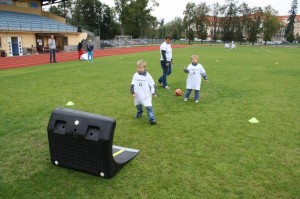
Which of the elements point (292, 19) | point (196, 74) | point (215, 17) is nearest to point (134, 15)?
point (215, 17)

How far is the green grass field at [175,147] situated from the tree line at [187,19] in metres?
59.0

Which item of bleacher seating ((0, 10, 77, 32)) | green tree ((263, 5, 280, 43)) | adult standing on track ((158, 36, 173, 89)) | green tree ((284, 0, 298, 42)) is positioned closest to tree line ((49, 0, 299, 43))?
green tree ((263, 5, 280, 43))

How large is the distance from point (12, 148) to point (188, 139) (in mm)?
3367

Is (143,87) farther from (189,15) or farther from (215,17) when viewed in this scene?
(215,17)

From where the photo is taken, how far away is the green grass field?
12.5 ft

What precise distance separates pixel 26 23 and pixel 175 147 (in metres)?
33.7

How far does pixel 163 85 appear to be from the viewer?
36.9 feet

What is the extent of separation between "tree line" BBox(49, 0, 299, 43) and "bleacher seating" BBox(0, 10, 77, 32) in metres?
25.7

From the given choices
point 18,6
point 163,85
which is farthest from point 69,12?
point 163,85

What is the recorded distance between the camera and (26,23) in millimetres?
33438

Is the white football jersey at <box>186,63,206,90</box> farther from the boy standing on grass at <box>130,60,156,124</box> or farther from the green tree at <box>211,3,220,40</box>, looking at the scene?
the green tree at <box>211,3,220,40</box>

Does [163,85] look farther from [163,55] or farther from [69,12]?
[69,12]

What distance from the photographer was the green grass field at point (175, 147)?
12.5ft

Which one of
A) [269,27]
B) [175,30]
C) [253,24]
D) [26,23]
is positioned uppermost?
[253,24]
